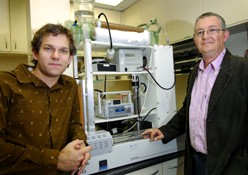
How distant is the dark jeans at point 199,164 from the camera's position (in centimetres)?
117

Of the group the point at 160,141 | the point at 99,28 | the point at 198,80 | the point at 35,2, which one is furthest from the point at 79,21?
the point at 160,141

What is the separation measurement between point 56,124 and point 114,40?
700 mm

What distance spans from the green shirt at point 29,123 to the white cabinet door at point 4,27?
190 cm

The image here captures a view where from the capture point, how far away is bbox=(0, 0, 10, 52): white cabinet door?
2.47 meters

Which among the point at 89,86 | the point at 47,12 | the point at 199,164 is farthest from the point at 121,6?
the point at 199,164

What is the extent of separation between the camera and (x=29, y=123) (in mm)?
854

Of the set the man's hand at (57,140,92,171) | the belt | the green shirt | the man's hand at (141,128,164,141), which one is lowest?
the belt

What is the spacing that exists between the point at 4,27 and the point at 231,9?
259 centimetres

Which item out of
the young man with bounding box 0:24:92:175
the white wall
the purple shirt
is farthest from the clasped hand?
the white wall

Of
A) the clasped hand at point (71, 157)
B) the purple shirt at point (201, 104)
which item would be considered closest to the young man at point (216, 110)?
the purple shirt at point (201, 104)

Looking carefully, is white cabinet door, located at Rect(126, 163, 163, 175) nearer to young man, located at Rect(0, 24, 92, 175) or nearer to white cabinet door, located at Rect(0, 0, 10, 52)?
young man, located at Rect(0, 24, 92, 175)

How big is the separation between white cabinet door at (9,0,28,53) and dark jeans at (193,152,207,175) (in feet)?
7.92

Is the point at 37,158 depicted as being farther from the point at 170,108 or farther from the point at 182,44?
the point at 182,44

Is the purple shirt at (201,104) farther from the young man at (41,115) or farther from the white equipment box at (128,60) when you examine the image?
the young man at (41,115)
